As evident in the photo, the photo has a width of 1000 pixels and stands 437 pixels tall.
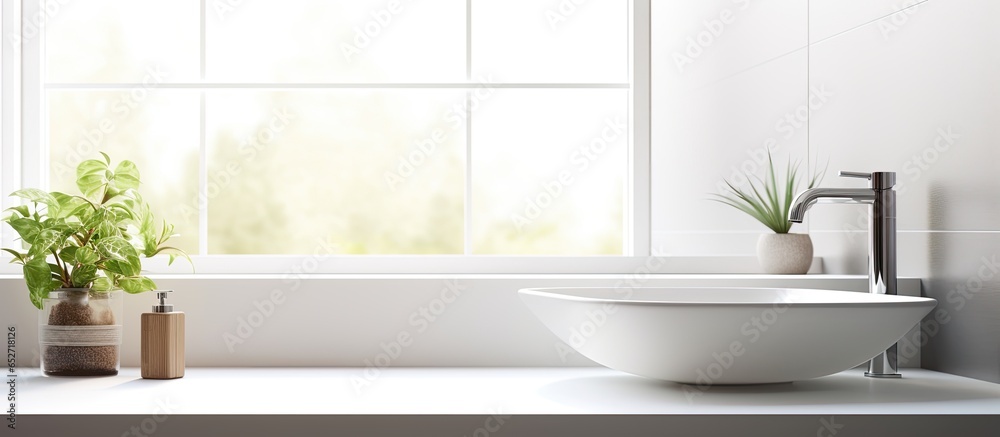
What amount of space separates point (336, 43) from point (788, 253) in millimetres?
11387

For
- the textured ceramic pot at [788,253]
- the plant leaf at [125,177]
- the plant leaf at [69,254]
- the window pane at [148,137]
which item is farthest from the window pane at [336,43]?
the plant leaf at [69,254]

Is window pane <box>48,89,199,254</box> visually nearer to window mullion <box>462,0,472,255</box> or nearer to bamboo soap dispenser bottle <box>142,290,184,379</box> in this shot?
window mullion <box>462,0,472,255</box>

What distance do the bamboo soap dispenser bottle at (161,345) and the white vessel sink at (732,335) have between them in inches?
23.3

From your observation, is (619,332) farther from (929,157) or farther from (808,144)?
(808,144)

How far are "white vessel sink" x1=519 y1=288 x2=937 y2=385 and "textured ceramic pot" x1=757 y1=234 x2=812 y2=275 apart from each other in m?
0.48

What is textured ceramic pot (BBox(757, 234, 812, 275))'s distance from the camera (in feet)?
5.34

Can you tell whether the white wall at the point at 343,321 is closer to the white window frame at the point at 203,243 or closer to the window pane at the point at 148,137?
the white window frame at the point at 203,243

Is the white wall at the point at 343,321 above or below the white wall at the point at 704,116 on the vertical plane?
below

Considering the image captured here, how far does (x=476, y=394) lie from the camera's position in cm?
113

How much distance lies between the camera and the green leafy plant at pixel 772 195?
5.51ft

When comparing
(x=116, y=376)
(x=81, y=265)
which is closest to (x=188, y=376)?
(x=116, y=376)

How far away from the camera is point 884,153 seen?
1478 millimetres

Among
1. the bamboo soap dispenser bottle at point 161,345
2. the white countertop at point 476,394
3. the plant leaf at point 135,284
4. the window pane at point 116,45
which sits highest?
the window pane at point 116,45

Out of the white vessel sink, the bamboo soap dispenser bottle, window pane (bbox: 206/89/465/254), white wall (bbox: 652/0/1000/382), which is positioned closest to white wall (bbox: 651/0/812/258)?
white wall (bbox: 652/0/1000/382)
